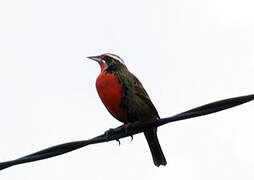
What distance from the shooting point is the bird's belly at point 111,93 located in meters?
8.88

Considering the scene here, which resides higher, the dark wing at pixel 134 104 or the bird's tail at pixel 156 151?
the dark wing at pixel 134 104

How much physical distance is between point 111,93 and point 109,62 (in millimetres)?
1098

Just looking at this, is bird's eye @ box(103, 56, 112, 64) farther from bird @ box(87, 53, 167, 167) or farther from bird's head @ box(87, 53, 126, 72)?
bird @ box(87, 53, 167, 167)

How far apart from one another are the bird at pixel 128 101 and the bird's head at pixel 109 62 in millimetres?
222

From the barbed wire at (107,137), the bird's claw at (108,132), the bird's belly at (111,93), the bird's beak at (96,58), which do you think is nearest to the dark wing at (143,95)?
the bird's belly at (111,93)

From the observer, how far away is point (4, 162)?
6.55 meters

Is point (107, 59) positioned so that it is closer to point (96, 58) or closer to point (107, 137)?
point (96, 58)

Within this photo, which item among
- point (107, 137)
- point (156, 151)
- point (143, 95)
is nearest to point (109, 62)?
point (143, 95)

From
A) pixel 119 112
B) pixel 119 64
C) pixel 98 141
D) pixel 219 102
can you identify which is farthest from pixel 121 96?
pixel 219 102

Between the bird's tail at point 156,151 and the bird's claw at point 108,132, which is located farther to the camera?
the bird's tail at point 156,151

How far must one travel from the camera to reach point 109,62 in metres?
9.86

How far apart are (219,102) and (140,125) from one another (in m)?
1.37

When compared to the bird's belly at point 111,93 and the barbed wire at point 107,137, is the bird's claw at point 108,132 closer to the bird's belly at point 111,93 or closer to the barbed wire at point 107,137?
the barbed wire at point 107,137

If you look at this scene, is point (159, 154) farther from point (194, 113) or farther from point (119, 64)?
point (194, 113)
